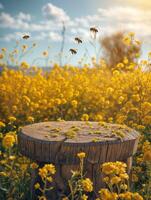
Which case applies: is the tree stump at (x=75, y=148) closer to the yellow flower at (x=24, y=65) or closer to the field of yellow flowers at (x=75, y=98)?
the field of yellow flowers at (x=75, y=98)

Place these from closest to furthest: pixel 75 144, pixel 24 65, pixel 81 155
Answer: pixel 81 155 < pixel 75 144 < pixel 24 65

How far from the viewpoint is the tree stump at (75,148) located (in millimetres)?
2898

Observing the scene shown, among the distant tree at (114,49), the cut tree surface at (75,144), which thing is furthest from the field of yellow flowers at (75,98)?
the distant tree at (114,49)

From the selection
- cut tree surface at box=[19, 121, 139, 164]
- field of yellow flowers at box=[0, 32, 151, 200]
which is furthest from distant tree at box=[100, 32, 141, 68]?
cut tree surface at box=[19, 121, 139, 164]

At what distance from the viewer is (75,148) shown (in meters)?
2.88

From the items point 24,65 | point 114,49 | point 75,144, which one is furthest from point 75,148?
point 114,49

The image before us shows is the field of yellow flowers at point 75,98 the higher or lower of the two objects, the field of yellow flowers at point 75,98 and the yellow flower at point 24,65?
the lower

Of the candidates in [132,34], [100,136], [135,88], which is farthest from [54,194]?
[132,34]

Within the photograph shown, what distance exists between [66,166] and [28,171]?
32.8 inches

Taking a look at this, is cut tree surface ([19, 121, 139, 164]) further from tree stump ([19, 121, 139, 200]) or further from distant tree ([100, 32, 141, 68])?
distant tree ([100, 32, 141, 68])

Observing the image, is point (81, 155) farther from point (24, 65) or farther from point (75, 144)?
point (24, 65)

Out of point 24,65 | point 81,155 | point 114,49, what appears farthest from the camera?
point 114,49

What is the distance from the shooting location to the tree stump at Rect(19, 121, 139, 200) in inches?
114

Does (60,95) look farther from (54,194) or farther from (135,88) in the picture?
(54,194)
